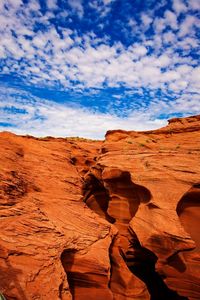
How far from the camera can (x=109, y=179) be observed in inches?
720

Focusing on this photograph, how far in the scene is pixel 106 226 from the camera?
50.9 ft

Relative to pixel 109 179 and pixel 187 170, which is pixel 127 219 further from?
pixel 187 170

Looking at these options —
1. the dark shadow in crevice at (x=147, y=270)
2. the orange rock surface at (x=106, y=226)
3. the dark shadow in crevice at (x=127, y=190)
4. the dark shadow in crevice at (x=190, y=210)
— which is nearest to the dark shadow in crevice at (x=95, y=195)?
the orange rock surface at (x=106, y=226)

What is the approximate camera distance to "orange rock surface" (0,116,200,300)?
11.0 m

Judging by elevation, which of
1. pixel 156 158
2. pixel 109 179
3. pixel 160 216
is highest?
pixel 156 158

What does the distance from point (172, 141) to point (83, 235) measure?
36.0ft

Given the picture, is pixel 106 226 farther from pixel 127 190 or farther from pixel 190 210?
pixel 190 210

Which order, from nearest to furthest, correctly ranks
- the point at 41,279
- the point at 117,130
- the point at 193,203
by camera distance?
the point at 41,279 → the point at 193,203 → the point at 117,130

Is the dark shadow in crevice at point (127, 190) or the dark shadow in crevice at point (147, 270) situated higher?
the dark shadow in crevice at point (127, 190)

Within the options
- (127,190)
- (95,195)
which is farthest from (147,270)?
(95,195)

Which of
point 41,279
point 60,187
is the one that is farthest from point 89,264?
point 60,187

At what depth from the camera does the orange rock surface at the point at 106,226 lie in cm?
1098

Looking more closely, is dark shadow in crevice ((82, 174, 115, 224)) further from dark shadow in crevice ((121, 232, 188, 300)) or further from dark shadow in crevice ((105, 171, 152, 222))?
dark shadow in crevice ((121, 232, 188, 300))

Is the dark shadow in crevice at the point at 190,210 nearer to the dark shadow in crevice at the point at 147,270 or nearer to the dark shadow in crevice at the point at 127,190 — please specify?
the dark shadow in crevice at the point at 127,190
